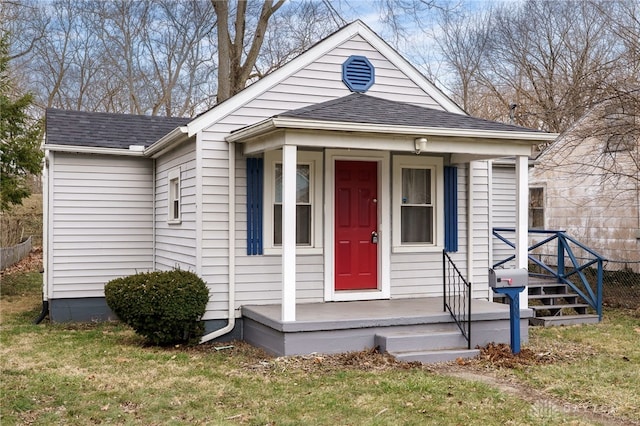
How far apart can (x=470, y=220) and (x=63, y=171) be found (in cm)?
658

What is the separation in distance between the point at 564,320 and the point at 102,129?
8546 mm

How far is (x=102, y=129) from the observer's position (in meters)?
11.8

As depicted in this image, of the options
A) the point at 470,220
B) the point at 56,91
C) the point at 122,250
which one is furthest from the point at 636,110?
the point at 56,91

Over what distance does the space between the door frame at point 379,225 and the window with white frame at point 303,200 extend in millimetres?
117

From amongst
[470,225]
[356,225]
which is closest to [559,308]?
[470,225]

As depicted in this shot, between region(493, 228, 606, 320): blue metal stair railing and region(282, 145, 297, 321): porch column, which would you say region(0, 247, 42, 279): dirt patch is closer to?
region(282, 145, 297, 321): porch column

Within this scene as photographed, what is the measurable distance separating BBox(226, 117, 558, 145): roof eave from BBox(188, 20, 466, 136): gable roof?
0.42 m

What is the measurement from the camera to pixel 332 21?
2122cm

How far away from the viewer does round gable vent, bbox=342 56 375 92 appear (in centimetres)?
940

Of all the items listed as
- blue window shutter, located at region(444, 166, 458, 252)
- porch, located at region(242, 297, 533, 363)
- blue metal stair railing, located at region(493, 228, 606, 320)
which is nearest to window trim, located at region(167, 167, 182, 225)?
porch, located at region(242, 297, 533, 363)

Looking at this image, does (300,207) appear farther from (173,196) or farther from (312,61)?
(173,196)

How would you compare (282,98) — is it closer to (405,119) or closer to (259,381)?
(405,119)

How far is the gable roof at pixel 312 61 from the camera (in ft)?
28.5

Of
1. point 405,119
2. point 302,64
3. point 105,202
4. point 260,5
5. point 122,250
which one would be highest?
point 260,5
